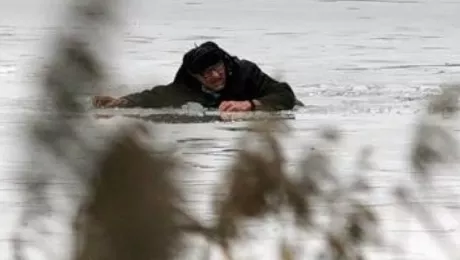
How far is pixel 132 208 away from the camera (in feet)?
10.9

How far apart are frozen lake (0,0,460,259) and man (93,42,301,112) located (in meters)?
0.27

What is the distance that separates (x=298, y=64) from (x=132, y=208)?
51.9ft

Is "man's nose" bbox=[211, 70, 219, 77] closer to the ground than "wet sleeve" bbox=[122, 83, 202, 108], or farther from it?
farther from it

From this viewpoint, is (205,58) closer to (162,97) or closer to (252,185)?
(162,97)

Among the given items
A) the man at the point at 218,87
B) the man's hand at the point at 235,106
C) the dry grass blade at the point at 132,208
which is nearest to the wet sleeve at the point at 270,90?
the man at the point at 218,87

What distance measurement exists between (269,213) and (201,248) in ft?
1.14

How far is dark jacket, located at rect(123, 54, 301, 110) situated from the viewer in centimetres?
1295

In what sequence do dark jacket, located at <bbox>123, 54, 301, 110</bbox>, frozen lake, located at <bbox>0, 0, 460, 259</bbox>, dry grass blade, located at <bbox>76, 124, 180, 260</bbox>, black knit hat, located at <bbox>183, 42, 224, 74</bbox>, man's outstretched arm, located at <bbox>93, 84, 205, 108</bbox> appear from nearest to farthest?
dry grass blade, located at <bbox>76, 124, 180, 260</bbox>, frozen lake, located at <bbox>0, 0, 460, 259</bbox>, man's outstretched arm, located at <bbox>93, 84, 205, 108</bbox>, black knit hat, located at <bbox>183, 42, 224, 74</bbox>, dark jacket, located at <bbox>123, 54, 301, 110</bbox>

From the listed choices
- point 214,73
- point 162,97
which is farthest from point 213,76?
point 162,97

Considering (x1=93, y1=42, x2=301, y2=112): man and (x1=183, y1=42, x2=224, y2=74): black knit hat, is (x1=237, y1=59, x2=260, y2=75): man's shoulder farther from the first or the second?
(x1=183, y1=42, x2=224, y2=74): black knit hat

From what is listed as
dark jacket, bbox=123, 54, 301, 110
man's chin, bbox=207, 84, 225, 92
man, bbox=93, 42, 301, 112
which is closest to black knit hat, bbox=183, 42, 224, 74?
man, bbox=93, 42, 301, 112

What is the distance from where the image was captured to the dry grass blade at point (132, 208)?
10.8 ft

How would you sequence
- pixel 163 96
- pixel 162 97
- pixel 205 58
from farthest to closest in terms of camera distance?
1. pixel 205 58
2. pixel 163 96
3. pixel 162 97

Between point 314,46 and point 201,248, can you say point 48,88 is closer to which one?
point 201,248
